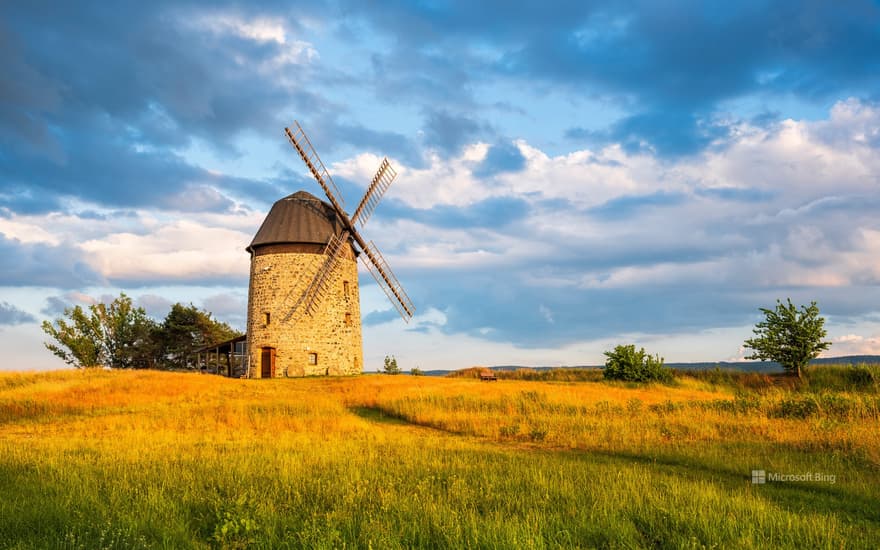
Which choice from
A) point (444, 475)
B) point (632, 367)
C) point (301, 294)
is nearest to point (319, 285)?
point (301, 294)

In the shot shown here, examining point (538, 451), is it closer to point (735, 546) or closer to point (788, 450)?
point (788, 450)

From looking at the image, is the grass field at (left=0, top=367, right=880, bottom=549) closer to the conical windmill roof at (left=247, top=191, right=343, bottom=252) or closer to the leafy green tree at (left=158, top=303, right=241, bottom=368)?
the conical windmill roof at (left=247, top=191, right=343, bottom=252)

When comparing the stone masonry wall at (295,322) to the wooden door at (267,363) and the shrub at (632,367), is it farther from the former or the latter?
the shrub at (632,367)

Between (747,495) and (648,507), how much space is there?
200cm

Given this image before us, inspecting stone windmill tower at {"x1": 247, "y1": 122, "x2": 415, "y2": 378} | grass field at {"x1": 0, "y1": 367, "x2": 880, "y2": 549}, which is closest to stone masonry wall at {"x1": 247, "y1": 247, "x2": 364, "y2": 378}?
stone windmill tower at {"x1": 247, "y1": 122, "x2": 415, "y2": 378}

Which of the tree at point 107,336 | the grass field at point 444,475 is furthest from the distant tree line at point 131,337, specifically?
the grass field at point 444,475

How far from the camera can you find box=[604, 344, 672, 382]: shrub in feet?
115

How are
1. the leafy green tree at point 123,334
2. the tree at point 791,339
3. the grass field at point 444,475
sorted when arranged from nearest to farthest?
the grass field at point 444,475
the tree at point 791,339
the leafy green tree at point 123,334

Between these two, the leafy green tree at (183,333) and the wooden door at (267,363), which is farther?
the leafy green tree at (183,333)

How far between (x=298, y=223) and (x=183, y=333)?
22.6 m

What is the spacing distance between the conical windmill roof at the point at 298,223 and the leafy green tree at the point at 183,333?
17518mm

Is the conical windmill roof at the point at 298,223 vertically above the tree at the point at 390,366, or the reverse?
the conical windmill roof at the point at 298,223

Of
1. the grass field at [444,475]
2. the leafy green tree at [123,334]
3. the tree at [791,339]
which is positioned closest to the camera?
the grass field at [444,475]

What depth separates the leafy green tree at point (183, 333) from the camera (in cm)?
5523
